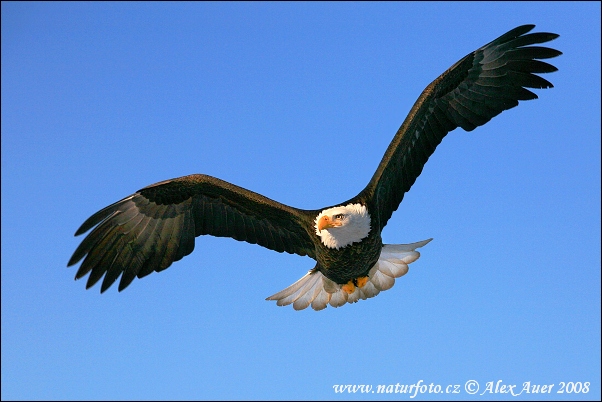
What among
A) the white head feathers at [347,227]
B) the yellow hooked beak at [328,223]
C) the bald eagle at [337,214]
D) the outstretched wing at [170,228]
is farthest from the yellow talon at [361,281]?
the yellow hooked beak at [328,223]

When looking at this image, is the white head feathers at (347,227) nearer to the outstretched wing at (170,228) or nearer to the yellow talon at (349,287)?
the outstretched wing at (170,228)

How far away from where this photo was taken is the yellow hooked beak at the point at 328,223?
5.84 meters

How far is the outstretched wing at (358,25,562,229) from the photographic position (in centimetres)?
635

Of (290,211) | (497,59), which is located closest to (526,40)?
(497,59)

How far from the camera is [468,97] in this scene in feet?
21.3

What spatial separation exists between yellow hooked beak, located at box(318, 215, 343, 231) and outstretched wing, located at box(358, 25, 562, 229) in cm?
63

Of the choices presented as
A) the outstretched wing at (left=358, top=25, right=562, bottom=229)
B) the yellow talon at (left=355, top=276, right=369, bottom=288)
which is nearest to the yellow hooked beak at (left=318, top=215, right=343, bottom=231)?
the outstretched wing at (left=358, top=25, right=562, bottom=229)

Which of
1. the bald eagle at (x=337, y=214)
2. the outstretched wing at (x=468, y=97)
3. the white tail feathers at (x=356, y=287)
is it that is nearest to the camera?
the bald eagle at (x=337, y=214)

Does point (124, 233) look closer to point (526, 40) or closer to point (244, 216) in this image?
point (244, 216)

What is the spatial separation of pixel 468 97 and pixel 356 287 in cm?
217

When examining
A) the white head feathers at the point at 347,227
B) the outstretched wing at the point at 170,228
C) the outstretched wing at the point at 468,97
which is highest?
the outstretched wing at the point at 468,97

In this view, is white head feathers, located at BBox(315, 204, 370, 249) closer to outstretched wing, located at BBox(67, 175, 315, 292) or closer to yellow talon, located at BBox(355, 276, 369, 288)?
outstretched wing, located at BBox(67, 175, 315, 292)

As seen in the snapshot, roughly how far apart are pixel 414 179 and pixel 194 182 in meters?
2.08

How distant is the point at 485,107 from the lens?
6.46m
